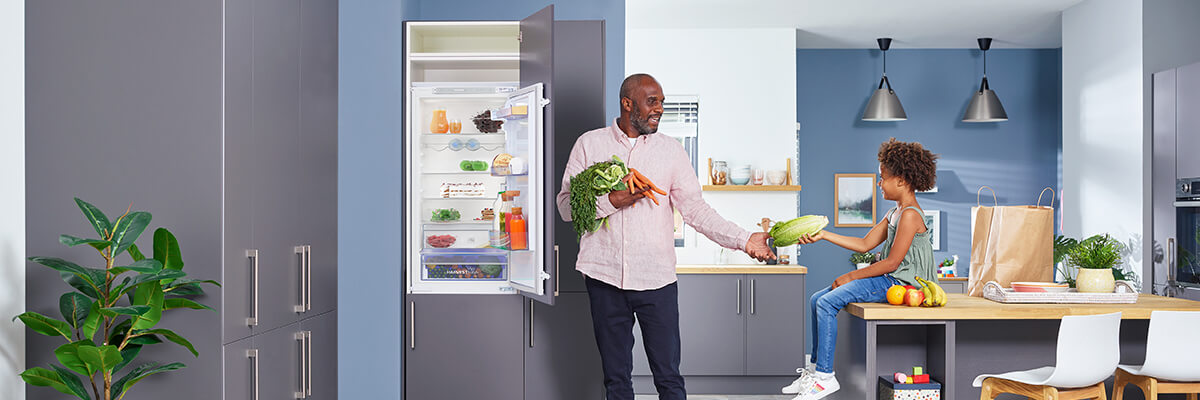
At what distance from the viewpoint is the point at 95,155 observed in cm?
225

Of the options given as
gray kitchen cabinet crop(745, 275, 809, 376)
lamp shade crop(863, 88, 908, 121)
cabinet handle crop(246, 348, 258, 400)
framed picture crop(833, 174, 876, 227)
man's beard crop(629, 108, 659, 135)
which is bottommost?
gray kitchen cabinet crop(745, 275, 809, 376)

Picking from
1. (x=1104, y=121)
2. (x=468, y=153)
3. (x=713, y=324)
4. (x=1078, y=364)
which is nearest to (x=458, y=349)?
(x=468, y=153)

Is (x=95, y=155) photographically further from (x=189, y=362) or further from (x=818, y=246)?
(x=818, y=246)

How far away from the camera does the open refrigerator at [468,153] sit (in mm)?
3566

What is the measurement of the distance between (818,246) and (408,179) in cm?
420

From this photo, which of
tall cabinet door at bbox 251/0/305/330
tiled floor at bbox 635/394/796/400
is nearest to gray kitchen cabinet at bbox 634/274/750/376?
tiled floor at bbox 635/394/796/400

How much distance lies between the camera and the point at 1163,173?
4898 millimetres

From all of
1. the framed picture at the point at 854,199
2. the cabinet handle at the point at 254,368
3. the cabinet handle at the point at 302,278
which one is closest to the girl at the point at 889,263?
the cabinet handle at the point at 302,278

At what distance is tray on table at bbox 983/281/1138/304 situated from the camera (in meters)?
3.44

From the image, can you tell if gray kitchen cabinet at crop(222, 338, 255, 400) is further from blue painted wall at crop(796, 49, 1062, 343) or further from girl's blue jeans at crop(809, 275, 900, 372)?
blue painted wall at crop(796, 49, 1062, 343)

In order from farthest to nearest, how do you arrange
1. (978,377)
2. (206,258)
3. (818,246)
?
(818,246)
(978,377)
(206,258)

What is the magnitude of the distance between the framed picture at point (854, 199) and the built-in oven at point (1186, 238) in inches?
93.6

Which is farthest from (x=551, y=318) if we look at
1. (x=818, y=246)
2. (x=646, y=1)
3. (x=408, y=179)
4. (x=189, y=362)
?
(x=818, y=246)

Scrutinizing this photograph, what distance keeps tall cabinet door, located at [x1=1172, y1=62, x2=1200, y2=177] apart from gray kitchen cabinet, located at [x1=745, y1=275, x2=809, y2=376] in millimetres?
2340
